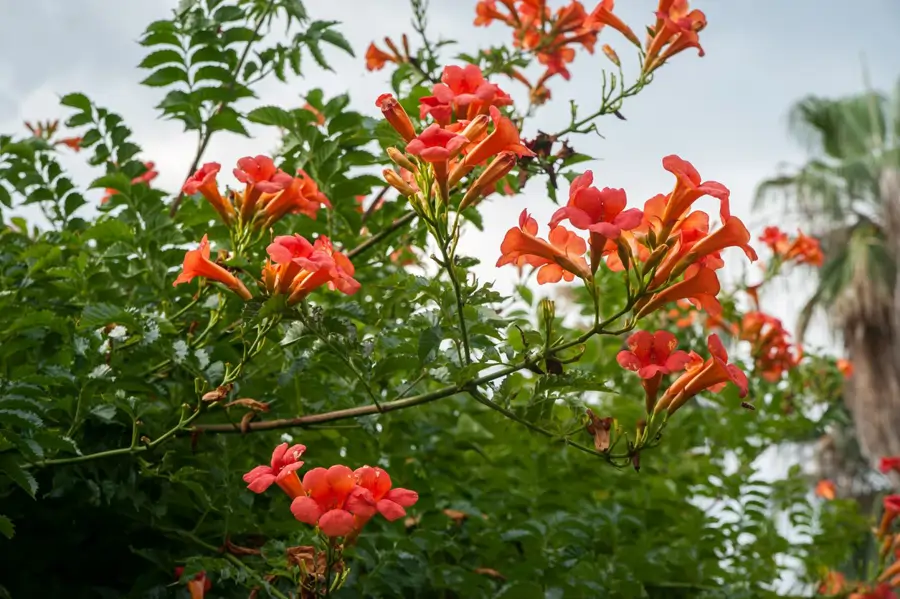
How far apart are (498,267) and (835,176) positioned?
20.5 metres

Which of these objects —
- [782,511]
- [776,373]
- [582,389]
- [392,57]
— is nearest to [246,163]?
[582,389]

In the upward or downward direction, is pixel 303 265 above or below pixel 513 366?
above

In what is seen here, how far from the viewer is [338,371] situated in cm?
244

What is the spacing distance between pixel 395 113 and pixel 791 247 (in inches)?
134

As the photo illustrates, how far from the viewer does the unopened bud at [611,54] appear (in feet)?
8.39

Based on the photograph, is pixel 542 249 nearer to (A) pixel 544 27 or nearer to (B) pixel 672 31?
(B) pixel 672 31

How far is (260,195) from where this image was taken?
2.24 meters

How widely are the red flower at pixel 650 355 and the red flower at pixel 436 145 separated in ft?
1.72

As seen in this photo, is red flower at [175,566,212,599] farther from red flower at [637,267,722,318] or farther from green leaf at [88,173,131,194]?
red flower at [637,267,722,318]

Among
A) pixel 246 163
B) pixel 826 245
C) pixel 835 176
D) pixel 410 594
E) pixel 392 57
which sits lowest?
pixel 410 594

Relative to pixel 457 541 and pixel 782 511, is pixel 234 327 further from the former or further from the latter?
pixel 782 511

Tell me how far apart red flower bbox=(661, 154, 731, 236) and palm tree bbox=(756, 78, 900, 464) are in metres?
16.0

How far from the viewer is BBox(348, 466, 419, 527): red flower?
5.56 ft

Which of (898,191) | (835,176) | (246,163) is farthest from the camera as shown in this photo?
(835,176)
